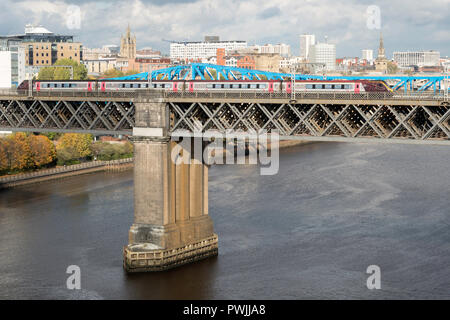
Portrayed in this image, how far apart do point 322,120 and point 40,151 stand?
34.8 metres

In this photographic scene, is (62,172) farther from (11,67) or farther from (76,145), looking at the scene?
(11,67)

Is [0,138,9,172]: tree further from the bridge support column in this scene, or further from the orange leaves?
the bridge support column

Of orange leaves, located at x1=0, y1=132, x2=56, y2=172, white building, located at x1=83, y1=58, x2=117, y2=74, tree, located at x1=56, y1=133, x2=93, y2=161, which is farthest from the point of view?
white building, located at x1=83, y1=58, x2=117, y2=74

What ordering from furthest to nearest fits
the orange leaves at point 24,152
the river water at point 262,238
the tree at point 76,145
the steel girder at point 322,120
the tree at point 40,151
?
the tree at point 76,145 → the tree at point 40,151 → the orange leaves at point 24,152 → the river water at point 262,238 → the steel girder at point 322,120

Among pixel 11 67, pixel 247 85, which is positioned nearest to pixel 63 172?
pixel 11 67

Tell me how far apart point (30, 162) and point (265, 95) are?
112 ft

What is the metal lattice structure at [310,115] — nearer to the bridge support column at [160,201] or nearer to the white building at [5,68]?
the bridge support column at [160,201]

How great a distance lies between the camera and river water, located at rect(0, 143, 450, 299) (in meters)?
32.2

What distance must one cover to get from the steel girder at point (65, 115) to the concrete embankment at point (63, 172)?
11394mm

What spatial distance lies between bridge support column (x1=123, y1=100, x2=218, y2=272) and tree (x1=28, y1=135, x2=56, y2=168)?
30.4 metres

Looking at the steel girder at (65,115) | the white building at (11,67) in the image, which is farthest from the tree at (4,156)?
the white building at (11,67)

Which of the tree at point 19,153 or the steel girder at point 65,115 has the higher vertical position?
the steel girder at point 65,115

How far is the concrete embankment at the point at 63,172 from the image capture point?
59.6 meters

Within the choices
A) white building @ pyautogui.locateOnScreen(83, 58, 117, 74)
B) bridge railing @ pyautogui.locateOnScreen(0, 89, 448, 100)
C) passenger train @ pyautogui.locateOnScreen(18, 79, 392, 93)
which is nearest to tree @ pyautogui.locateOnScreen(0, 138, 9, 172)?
passenger train @ pyautogui.locateOnScreen(18, 79, 392, 93)
